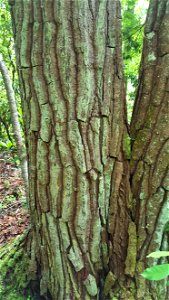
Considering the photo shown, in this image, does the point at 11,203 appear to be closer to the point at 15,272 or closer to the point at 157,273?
the point at 15,272

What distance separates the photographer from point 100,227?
5.36ft

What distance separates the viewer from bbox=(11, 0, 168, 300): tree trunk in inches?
54.6

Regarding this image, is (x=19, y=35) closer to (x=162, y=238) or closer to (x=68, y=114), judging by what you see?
(x=68, y=114)

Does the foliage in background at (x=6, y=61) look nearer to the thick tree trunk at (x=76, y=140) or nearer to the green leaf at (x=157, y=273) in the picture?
the thick tree trunk at (x=76, y=140)

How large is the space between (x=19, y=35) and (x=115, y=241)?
1.35 metres

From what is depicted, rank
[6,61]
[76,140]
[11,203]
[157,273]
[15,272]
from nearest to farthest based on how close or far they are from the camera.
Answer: [157,273]
[76,140]
[15,272]
[11,203]
[6,61]

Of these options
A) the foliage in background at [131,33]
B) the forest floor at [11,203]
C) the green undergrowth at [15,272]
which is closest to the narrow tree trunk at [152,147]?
the foliage in background at [131,33]

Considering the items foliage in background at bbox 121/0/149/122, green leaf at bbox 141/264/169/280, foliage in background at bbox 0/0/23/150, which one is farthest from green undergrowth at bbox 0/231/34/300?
foliage in background at bbox 0/0/23/150

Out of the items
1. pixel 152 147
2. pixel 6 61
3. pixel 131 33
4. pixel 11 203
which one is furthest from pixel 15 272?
pixel 6 61

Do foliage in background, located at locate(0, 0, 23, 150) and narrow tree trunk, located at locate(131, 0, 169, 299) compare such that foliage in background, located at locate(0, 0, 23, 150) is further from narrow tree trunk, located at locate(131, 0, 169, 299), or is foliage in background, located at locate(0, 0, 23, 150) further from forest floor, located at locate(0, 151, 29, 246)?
narrow tree trunk, located at locate(131, 0, 169, 299)

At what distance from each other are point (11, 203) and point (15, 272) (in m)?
1.18

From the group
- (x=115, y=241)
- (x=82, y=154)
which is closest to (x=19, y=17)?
(x=82, y=154)

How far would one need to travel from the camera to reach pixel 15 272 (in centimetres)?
202

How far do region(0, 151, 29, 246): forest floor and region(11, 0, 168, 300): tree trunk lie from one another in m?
0.86
